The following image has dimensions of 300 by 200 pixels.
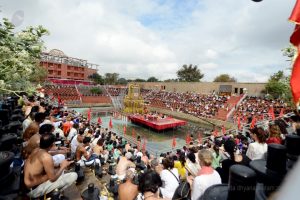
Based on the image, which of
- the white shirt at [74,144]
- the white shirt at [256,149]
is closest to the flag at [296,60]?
the white shirt at [256,149]

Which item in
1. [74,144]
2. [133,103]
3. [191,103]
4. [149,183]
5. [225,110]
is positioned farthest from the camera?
[191,103]

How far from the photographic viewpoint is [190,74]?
194ft

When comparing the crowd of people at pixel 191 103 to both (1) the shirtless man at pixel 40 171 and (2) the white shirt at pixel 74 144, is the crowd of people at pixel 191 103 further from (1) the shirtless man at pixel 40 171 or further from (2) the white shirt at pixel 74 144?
(1) the shirtless man at pixel 40 171

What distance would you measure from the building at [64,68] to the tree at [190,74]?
24.4 meters

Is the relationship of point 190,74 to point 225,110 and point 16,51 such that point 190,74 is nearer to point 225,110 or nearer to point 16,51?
point 225,110

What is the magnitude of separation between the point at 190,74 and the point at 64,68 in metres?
31.7

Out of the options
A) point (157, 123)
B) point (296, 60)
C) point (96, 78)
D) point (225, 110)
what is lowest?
point (157, 123)

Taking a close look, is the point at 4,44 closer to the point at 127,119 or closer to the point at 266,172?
the point at 266,172

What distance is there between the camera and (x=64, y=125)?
7.88m

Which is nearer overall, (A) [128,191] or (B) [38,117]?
(A) [128,191]

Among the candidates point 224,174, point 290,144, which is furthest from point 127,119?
point 290,144

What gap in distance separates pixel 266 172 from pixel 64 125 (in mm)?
7592

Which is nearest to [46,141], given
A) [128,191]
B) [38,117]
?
[128,191]

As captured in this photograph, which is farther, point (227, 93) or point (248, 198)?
point (227, 93)
